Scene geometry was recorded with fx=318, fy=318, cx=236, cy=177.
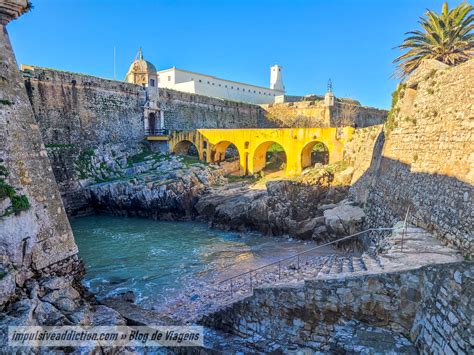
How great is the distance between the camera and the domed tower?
A: 32.6 metres

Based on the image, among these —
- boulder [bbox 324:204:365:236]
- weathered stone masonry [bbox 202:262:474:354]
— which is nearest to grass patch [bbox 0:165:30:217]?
weathered stone masonry [bbox 202:262:474:354]

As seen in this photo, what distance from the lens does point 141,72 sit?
32.6 metres

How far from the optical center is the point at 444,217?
24.1 feet

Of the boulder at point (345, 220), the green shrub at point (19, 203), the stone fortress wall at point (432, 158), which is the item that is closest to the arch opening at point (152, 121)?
the boulder at point (345, 220)

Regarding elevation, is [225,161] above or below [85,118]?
below

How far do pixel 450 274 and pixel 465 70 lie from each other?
6.00m

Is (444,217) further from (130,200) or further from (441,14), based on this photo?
(130,200)

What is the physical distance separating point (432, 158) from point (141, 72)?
30.2 meters

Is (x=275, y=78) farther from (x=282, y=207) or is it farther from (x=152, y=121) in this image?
(x=282, y=207)

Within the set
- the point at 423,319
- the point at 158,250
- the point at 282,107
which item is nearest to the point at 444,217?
the point at 423,319

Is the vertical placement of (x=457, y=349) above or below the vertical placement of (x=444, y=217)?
below

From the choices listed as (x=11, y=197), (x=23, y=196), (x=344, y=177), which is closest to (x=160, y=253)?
(x=23, y=196)

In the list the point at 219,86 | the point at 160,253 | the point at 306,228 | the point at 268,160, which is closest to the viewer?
the point at 160,253

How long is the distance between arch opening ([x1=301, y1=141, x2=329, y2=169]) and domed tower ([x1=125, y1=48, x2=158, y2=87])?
59.6 ft
